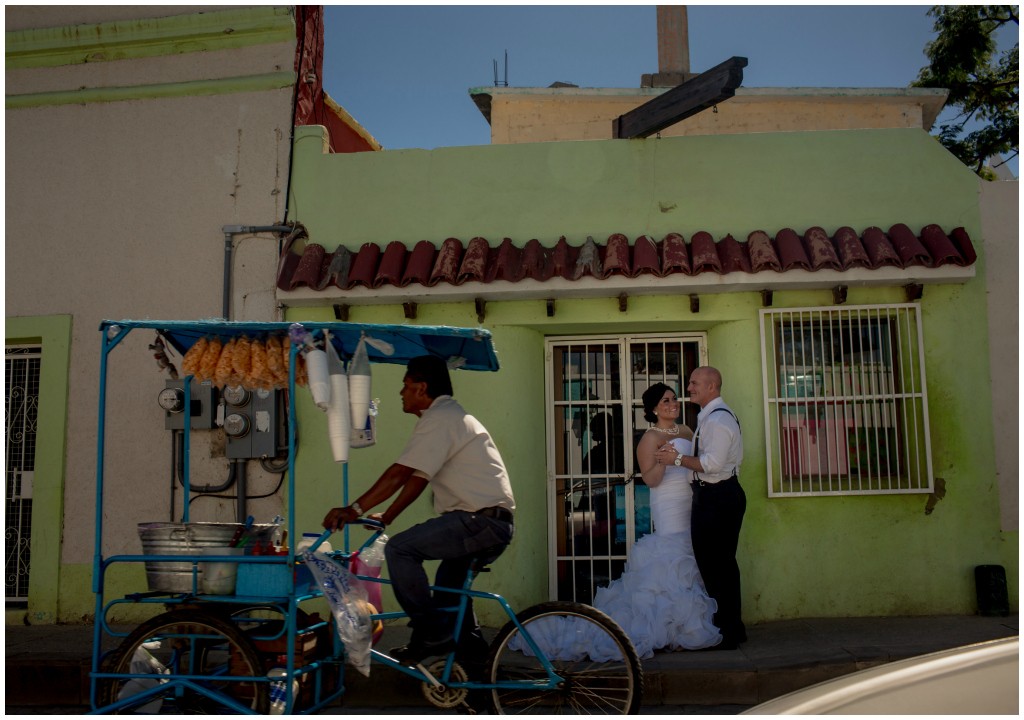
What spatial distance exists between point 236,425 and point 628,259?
3.58 metres

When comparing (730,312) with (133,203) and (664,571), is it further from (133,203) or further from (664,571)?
(133,203)

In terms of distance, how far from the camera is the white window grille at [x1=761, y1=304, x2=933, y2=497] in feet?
24.3

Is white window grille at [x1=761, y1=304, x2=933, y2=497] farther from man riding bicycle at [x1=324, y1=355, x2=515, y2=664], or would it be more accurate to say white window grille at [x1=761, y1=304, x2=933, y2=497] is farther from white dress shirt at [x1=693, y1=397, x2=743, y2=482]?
man riding bicycle at [x1=324, y1=355, x2=515, y2=664]

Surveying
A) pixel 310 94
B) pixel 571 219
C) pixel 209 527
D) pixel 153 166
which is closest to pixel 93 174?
pixel 153 166

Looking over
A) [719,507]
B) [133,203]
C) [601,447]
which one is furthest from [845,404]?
[133,203]

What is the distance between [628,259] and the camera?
7410 mm

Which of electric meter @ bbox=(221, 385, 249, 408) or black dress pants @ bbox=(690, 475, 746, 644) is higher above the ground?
electric meter @ bbox=(221, 385, 249, 408)

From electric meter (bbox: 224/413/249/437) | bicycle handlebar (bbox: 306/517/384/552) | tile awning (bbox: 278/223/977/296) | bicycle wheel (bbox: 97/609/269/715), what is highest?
tile awning (bbox: 278/223/977/296)

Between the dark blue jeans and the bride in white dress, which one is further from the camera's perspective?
the bride in white dress

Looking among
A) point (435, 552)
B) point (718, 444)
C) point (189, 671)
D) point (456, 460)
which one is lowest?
point (189, 671)

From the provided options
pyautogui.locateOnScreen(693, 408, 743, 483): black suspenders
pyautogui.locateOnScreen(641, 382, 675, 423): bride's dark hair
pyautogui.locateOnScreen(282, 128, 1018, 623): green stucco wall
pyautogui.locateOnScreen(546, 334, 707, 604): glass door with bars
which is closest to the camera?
pyautogui.locateOnScreen(693, 408, 743, 483): black suspenders

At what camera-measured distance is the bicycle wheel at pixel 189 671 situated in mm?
4590

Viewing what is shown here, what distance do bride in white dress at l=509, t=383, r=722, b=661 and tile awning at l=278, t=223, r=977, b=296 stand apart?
1200mm

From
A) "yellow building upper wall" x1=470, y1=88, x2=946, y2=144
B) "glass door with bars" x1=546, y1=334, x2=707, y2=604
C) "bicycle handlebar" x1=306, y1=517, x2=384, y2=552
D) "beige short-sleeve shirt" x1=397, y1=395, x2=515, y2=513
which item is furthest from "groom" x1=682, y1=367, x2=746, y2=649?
"yellow building upper wall" x1=470, y1=88, x2=946, y2=144
